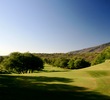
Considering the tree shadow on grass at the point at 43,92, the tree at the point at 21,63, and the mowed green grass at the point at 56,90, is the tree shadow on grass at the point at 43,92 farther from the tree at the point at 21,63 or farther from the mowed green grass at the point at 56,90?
the tree at the point at 21,63

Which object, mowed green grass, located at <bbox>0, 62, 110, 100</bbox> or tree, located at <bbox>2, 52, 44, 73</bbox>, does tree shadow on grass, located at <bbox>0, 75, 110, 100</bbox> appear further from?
tree, located at <bbox>2, 52, 44, 73</bbox>

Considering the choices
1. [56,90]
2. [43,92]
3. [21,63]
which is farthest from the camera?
[21,63]

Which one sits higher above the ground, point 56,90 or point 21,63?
point 21,63

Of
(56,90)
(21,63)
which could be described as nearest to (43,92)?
(56,90)

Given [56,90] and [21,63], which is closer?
[56,90]

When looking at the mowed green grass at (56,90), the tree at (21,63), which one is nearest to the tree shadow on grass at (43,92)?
the mowed green grass at (56,90)

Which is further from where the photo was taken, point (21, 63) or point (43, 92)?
point (21, 63)

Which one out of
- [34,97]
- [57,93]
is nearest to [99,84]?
[57,93]

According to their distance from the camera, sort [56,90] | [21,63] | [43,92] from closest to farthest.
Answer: [43,92], [56,90], [21,63]

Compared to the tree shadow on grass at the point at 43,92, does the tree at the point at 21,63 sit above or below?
above

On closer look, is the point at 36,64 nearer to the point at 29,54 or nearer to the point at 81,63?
the point at 29,54

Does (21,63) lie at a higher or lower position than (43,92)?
higher

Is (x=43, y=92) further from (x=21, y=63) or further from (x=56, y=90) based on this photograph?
(x=21, y=63)

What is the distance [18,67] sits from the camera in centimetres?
9994
